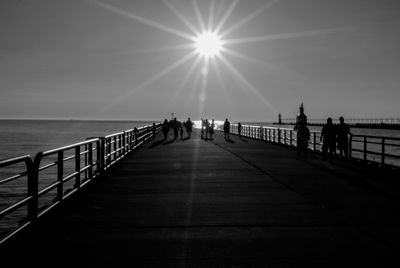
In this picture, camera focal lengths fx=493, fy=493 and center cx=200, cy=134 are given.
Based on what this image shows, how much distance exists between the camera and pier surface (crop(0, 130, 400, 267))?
5.72 metres

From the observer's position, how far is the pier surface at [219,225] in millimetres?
5723

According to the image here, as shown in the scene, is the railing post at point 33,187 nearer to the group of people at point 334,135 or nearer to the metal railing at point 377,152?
the metal railing at point 377,152

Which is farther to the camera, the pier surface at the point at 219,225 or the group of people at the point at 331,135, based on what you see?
the group of people at the point at 331,135

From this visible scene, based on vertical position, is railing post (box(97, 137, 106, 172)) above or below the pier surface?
above

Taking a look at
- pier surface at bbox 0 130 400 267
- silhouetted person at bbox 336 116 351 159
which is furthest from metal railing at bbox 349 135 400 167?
pier surface at bbox 0 130 400 267

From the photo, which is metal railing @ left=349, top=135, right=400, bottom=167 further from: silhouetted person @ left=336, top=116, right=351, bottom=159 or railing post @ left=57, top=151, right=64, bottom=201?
railing post @ left=57, top=151, right=64, bottom=201

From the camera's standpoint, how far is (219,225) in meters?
7.52

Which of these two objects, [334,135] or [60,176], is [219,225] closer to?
[60,176]

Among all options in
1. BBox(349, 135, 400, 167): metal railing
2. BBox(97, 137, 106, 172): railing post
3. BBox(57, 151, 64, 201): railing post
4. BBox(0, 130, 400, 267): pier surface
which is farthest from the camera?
BBox(349, 135, 400, 167): metal railing

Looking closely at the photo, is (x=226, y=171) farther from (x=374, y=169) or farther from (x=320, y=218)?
(x=320, y=218)

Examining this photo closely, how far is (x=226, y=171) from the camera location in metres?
16.0

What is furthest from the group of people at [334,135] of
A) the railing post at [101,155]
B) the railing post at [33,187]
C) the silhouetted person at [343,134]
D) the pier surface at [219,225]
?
the railing post at [33,187]

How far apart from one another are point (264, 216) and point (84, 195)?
4.37 m

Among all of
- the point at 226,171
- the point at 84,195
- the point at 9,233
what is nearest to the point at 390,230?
the point at 9,233
